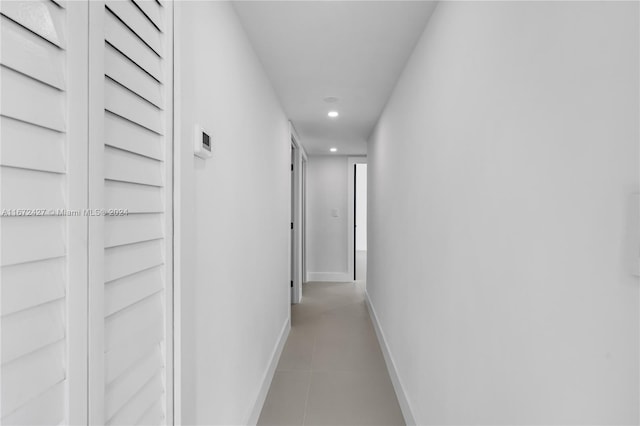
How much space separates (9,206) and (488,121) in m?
1.24

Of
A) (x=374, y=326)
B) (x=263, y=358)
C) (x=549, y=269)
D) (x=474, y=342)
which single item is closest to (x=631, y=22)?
(x=549, y=269)

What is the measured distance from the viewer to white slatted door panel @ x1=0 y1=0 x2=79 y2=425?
53 centimetres

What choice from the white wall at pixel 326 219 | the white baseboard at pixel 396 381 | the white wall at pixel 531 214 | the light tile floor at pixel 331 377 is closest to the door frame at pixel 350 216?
the white wall at pixel 326 219

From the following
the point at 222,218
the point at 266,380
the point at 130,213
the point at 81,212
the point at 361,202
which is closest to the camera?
the point at 81,212

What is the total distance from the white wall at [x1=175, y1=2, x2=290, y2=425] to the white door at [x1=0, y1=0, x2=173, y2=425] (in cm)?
15

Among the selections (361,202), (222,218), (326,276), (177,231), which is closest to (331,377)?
(222,218)

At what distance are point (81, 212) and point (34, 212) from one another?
102 millimetres

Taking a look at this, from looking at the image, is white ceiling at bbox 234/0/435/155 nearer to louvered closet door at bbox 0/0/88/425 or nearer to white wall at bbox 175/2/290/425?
white wall at bbox 175/2/290/425

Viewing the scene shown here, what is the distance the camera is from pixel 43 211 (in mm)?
600

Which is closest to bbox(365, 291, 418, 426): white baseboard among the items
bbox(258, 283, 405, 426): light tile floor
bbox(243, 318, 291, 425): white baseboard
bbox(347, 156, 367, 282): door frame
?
bbox(258, 283, 405, 426): light tile floor

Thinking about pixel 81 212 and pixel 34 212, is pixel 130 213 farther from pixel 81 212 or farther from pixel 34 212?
pixel 34 212

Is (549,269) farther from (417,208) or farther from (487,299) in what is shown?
(417,208)

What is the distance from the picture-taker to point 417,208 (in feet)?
6.84

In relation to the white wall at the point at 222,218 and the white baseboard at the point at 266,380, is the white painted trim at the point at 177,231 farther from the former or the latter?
the white baseboard at the point at 266,380
